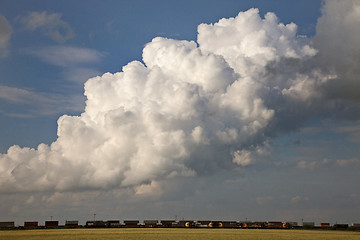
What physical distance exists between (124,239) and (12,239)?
100 ft

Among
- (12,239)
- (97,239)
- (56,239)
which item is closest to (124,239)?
(97,239)

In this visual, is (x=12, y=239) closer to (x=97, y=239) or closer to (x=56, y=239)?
(x=56, y=239)

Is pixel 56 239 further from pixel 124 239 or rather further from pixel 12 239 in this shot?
pixel 124 239

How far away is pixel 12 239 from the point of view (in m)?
107

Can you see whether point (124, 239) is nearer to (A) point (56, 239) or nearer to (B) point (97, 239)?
(B) point (97, 239)

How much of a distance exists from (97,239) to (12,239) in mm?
24831

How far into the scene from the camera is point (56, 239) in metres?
106

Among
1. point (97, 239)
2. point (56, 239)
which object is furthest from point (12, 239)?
point (97, 239)

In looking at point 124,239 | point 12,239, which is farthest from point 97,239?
point 12,239

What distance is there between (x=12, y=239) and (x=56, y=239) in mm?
12058

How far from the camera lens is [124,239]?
103m

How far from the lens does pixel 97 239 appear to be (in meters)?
100
